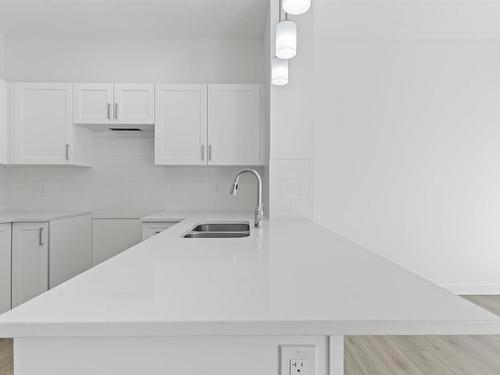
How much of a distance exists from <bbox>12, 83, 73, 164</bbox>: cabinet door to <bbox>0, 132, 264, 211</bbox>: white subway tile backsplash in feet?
1.20

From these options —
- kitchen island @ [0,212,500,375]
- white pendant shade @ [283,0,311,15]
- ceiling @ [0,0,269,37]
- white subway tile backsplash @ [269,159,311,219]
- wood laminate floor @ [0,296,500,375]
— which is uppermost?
ceiling @ [0,0,269,37]

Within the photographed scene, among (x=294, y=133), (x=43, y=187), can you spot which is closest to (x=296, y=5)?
(x=294, y=133)

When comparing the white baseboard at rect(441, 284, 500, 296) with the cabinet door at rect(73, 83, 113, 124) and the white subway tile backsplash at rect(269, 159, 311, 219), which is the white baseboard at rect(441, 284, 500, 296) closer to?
the white subway tile backsplash at rect(269, 159, 311, 219)

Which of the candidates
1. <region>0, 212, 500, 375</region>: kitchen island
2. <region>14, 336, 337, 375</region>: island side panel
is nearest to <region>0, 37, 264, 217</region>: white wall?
<region>0, 212, 500, 375</region>: kitchen island

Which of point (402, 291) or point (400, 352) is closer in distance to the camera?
point (402, 291)

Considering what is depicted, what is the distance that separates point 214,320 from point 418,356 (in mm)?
2392

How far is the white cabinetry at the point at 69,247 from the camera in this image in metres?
3.04

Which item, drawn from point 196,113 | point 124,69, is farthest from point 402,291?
point 124,69

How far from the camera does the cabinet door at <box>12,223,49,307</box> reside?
294 cm

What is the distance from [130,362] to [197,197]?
2.96 metres

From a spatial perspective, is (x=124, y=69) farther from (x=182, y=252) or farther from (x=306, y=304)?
(x=306, y=304)

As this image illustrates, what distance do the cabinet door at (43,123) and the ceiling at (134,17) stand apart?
0.60m

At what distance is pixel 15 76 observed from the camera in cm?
357

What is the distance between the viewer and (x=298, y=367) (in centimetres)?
75
